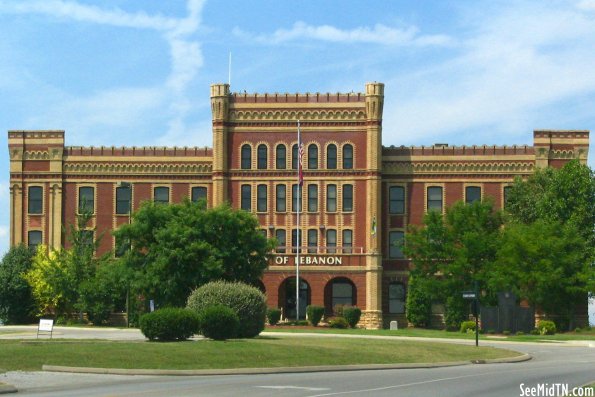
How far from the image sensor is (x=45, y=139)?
84312 millimetres

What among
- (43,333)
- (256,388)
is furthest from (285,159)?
(256,388)

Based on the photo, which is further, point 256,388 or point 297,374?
point 297,374

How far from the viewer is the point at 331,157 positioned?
269ft

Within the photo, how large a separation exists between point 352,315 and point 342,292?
605cm

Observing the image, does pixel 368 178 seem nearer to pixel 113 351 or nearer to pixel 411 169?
pixel 411 169

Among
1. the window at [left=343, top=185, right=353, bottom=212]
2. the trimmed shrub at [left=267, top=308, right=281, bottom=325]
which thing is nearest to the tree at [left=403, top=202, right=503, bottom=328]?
the window at [left=343, top=185, right=353, bottom=212]

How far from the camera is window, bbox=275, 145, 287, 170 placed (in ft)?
270

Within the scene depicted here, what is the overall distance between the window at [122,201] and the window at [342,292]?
16.9m

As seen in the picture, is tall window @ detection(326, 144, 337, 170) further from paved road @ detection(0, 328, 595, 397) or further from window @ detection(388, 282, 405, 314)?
paved road @ detection(0, 328, 595, 397)

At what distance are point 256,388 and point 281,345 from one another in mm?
12333

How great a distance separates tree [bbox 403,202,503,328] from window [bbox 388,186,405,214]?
5467mm

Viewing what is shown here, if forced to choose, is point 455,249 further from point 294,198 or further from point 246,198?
point 246,198

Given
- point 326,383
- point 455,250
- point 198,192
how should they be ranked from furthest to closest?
point 198,192
point 455,250
point 326,383

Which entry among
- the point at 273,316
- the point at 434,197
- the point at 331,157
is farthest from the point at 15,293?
the point at 434,197
